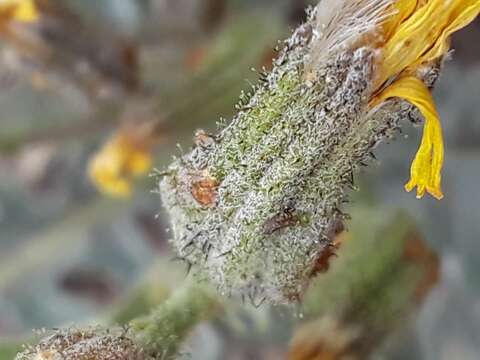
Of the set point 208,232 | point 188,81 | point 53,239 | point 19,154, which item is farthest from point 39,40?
point 53,239

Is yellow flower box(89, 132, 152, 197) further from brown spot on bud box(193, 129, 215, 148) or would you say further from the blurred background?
brown spot on bud box(193, 129, 215, 148)

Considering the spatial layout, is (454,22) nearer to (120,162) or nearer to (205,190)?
(205,190)

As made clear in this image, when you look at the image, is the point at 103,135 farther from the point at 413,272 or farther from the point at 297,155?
the point at 297,155

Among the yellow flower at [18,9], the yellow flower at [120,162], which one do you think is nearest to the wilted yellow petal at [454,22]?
the yellow flower at [18,9]

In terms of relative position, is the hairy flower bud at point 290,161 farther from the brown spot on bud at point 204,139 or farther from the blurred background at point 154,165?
the blurred background at point 154,165

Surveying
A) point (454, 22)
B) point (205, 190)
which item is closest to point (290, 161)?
point (205, 190)

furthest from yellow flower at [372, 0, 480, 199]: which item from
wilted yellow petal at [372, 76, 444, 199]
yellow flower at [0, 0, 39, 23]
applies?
yellow flower at [0, 0, 39, 23]
